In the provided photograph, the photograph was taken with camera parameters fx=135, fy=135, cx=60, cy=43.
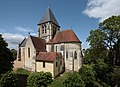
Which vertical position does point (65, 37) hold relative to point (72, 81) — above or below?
above

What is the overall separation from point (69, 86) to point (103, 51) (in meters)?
15.1

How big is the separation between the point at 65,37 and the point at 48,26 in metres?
8.40

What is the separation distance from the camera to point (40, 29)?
48375 mm

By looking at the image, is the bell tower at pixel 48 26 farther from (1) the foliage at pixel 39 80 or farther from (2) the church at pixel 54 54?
(1) the foliage at pixel 39 80

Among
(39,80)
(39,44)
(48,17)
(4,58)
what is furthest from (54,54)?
(48,17)

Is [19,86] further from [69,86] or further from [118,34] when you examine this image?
[118,34]

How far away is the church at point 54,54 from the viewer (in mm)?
36531

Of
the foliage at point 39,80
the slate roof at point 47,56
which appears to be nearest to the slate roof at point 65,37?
the slate roof at point 47,56

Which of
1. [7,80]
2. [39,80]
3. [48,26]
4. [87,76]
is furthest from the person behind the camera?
[48,26]

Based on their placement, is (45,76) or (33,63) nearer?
(45,76)

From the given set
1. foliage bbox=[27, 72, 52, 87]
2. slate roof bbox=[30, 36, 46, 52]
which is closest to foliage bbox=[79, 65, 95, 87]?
foliage bbox=[27, 72, 52, 87]

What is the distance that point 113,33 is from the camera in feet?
104

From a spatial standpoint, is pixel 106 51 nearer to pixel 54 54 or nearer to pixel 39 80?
pixel 54 54

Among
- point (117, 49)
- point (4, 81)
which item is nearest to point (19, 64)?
point (4, 81)
